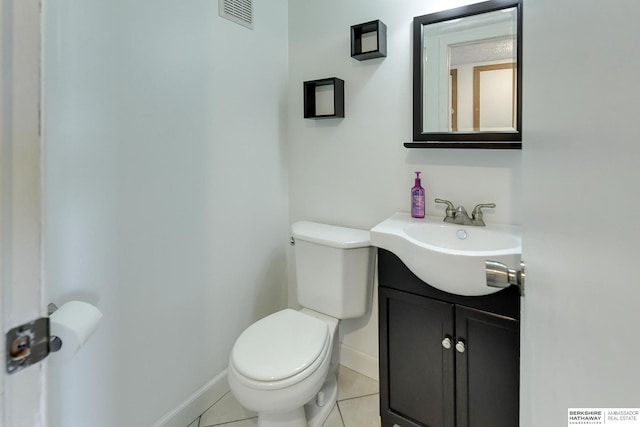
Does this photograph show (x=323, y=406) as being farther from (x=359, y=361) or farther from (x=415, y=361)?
(x=415, y=361)

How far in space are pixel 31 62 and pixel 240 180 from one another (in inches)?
52.4

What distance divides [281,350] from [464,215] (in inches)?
37.7

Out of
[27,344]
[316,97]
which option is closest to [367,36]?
[316,97]

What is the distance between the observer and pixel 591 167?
1.00 ft

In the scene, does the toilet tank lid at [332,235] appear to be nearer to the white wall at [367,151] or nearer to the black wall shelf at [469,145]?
the white wall at [367,151]

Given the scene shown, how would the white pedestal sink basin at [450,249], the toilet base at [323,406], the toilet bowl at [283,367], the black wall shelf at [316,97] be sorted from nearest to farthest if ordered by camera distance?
the white pedestal sink basin at [450,249]
the toilet bowl at [283,367]
the toilet base at [323,406]
the black wall shelf at [316,97]

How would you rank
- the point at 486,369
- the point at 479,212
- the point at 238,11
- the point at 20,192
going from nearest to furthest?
1. the point at 20,192
2. the point at 486,369
3. the point at 479,212
4. the point at 238,11

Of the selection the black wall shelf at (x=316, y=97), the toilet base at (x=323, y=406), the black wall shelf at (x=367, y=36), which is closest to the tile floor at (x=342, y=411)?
the toilet base at (x=323, y=406)

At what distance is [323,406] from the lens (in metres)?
1.63

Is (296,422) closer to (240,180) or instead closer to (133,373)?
(133,373)

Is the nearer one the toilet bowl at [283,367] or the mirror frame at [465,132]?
the toilet bowl at [283,367]

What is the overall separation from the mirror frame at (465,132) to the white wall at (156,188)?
817mm

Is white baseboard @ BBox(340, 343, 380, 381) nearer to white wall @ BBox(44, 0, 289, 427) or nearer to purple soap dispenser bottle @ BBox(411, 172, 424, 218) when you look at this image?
white wall @ BBox(44, 0, 289, 427)

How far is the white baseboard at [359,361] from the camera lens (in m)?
1.87
